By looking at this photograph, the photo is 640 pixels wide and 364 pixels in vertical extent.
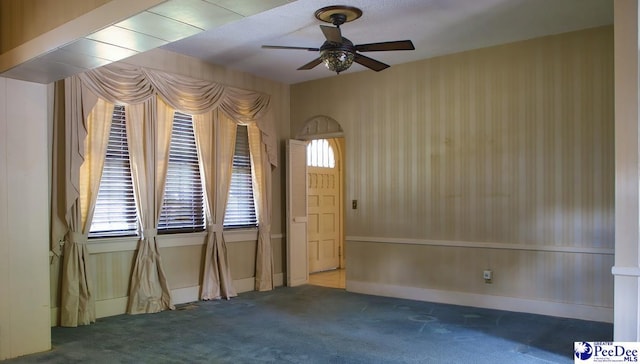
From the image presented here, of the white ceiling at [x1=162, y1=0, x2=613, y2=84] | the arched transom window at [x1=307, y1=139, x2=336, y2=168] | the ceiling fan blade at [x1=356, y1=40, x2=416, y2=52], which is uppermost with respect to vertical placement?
the white ceiling at [x1=162, y1=0, x2=613, y2=84]

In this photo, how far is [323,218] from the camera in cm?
853

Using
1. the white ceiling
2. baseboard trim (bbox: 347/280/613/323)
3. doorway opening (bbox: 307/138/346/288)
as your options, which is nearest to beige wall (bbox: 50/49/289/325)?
the white ceiling

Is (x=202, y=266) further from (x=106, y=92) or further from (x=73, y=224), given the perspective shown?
(x=106, y=92)

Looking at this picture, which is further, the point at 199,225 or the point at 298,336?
the point at 199,225

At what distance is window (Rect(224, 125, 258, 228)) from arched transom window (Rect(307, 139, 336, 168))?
5.39 feet

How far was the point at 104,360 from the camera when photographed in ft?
12.4

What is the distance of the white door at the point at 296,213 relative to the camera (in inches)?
281

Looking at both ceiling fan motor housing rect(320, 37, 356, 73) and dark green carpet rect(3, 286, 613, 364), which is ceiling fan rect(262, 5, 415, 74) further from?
dark green carpet rect(3, 286, 613, 364)

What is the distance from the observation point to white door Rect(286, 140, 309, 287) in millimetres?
7137

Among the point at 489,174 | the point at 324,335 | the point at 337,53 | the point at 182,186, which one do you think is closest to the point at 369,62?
the point at 337,53

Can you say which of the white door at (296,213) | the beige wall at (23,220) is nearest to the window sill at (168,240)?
the white door at (296,213)

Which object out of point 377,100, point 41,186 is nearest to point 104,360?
point 41,186

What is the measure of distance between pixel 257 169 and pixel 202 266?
1.55 meters

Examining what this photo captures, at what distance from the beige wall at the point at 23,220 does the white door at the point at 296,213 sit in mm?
3596
